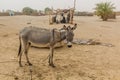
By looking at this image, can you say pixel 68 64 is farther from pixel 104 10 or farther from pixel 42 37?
pixel 104 10

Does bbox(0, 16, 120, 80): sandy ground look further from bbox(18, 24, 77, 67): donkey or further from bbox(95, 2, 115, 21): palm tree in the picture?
bbox(95, 2, 115, 21): palm tree

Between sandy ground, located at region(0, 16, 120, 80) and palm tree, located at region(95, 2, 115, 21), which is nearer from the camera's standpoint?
sandy ground, located at region(0, 16, 120, 80)

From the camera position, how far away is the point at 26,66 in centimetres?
864

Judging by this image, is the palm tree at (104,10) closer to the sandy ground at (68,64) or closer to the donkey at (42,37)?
the sandy ground at (68,64)

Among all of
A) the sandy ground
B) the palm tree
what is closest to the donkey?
the sandy ground

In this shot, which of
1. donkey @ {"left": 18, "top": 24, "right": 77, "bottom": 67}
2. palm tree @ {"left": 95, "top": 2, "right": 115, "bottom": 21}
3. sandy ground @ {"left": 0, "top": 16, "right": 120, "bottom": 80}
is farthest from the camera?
palm tree @ {"left": 95, "top": 2, "right": 115, "bottom": 21}

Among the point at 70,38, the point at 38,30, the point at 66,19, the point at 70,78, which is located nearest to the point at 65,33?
the point at 70,38

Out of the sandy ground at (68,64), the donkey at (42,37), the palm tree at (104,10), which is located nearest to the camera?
the sandy ground at (68,64)

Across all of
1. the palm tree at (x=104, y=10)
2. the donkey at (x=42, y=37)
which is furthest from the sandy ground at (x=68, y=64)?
the palm tree at (x=104, y=10)

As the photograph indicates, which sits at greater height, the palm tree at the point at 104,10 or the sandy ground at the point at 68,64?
the palm tree at the point at 104,10

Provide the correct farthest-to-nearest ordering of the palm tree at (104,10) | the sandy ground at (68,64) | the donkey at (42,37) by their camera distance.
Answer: the palm tree at (104,10) < the donkey at (42,37) < the sandy ground at (68,64)

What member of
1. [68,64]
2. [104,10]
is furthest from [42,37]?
[104,10]

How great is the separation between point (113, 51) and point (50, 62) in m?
4.46

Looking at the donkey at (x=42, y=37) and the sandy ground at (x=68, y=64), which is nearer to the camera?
the sandy ground at (x=68, y=64)
